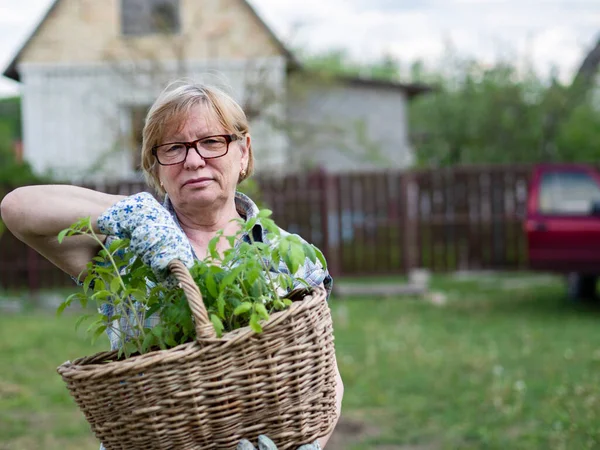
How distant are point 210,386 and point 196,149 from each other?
0.70m

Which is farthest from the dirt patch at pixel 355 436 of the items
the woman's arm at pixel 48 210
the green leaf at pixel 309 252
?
the green leaf at pixel 309 252

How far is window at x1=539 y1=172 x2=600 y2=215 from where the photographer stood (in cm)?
1033

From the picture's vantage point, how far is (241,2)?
18.4m

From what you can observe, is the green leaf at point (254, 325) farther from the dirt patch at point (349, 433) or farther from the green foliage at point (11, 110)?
the green foliage at point (11, 110)

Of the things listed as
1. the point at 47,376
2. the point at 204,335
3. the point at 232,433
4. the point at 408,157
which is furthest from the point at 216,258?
the point at 408,157

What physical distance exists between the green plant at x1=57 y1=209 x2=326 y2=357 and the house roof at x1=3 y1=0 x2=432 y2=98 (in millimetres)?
15386

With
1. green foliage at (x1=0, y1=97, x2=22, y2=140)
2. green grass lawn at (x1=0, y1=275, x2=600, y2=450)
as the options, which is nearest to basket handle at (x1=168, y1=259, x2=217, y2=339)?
green grass lawn at (x1=0, y1=275, x2=600, y2=450)

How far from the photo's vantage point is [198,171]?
230 cm

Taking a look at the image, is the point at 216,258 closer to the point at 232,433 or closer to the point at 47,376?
the point at 232,433

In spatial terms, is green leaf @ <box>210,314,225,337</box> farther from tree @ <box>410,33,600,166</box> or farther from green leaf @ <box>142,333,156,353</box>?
tree @ <box>410,33,600,166</box>

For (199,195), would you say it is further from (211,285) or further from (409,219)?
(409,219)

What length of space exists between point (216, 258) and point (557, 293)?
11289 mm

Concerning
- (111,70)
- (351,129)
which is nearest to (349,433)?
(111,70)

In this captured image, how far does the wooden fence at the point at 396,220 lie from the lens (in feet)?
46.7
